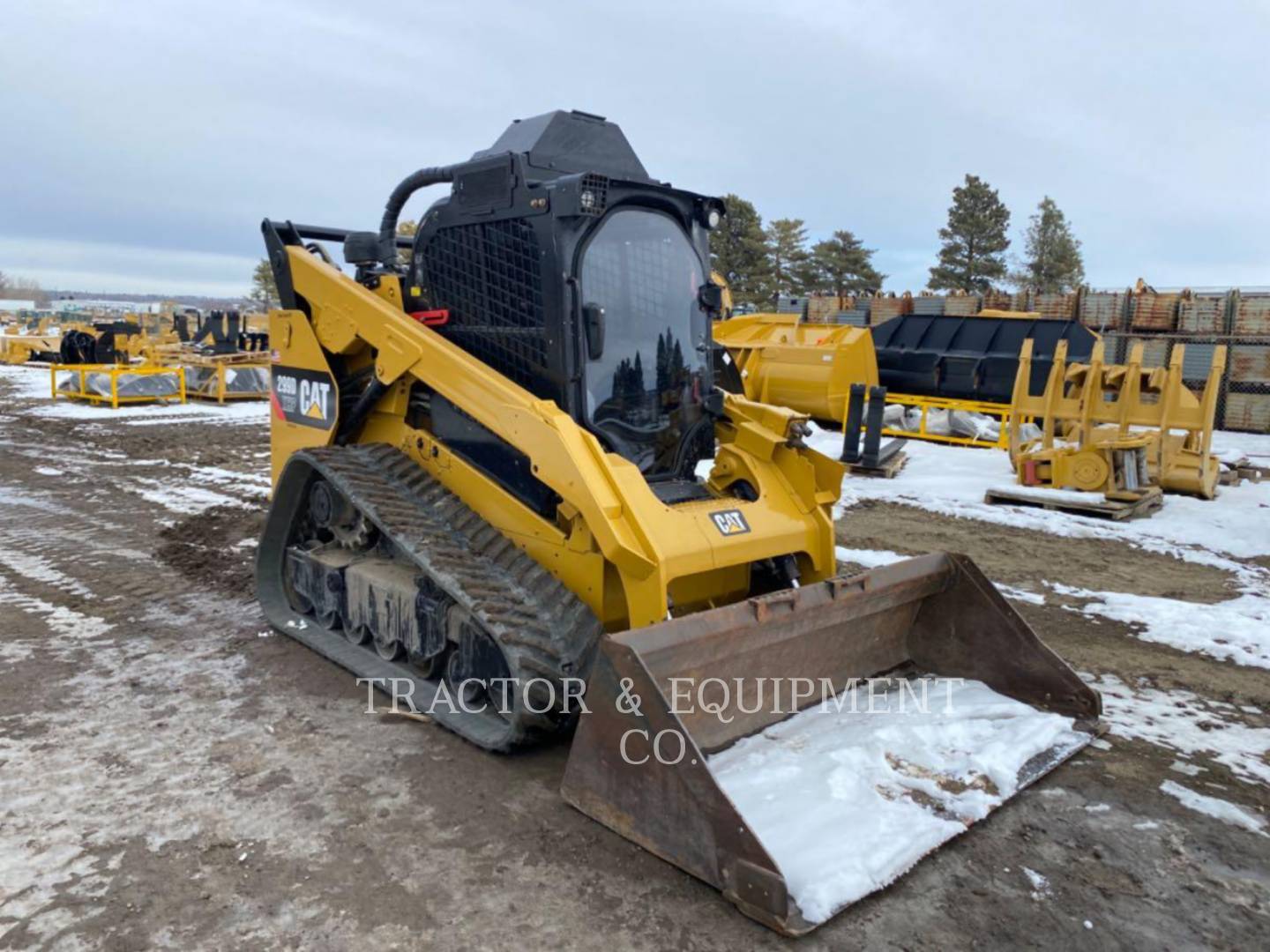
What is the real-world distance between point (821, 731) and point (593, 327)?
6.41ft

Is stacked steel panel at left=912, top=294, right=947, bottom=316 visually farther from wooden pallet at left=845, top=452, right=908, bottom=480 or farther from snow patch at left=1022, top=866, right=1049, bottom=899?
snow patch at left=1022, top=866, right=1049, bottom=899

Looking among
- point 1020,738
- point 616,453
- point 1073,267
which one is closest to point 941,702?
point 1020,738

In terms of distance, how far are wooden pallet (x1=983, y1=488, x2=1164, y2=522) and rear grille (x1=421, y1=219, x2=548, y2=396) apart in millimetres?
6512

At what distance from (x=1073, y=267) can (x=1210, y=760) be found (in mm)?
42980

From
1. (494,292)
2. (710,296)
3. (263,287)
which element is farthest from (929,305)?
(263,287)

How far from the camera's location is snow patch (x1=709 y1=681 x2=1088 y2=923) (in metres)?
2.95

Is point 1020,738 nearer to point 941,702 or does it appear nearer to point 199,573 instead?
point 941,702

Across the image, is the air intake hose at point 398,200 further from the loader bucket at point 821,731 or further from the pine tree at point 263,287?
the pine tree at point 263,287

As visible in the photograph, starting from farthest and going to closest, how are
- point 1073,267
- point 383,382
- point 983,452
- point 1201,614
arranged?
point 1073,267
point 983,452
point 1201,614
point 383,382

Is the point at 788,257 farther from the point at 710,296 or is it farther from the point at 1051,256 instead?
the point at 710,296

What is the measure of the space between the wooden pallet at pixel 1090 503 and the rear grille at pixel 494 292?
6512 millimetres

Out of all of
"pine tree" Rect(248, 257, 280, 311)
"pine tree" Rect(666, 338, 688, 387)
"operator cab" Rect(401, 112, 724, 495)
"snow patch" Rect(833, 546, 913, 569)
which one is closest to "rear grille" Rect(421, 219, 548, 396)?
"operator cab" Rect(401, 112, 724, 495)

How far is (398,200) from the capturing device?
5066 millimetres

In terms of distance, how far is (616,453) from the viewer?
4.18 m
